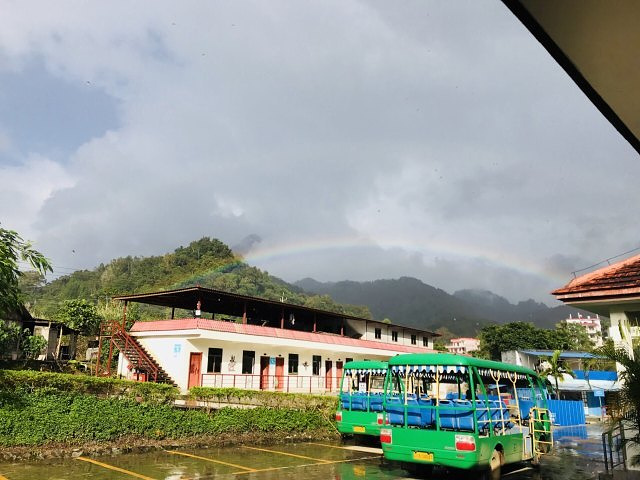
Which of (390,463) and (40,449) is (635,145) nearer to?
(390,463)

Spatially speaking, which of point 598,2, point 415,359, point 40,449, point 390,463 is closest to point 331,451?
point 390,463

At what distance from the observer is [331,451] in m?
15.5

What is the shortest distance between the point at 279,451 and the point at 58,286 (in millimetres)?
94069

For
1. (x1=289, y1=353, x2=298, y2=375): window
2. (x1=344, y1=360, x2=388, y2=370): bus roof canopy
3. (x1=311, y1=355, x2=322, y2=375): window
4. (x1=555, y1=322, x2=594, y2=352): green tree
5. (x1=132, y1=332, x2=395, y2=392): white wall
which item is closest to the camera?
(x1=344, y1=360, x2=388, y2=370): bus roof canopy

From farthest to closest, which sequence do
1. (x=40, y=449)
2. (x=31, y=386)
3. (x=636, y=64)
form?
(x=31, y=386), (x=40, y=449), (x=636, y=64)

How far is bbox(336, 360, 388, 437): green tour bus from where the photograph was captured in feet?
48.6

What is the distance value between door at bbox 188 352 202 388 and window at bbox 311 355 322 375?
9.14 m

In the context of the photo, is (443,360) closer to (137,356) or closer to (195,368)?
(195,368)

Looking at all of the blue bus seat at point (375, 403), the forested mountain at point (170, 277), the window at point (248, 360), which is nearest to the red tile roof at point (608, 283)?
the blue bus seat at point (375, 403)

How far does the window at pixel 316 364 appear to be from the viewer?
107 ft

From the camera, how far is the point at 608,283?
10984mm

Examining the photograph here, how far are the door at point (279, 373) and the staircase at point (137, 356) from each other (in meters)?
6.78

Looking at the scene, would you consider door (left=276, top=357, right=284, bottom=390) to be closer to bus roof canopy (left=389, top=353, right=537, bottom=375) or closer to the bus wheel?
bus roof canopy (left=389, top=353, right=537, bottom=375)

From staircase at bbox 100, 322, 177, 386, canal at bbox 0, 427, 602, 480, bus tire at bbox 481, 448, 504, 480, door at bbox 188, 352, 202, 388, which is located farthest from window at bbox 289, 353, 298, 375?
bus tire at bbox 481, 448, 504, 480
